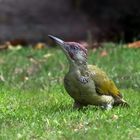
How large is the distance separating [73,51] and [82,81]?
395mm

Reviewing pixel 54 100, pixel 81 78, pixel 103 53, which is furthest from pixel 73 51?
pixel 103 53

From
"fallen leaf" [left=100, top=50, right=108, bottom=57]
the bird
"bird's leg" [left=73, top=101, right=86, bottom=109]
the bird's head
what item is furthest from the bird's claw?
"fallen leaf" [left=100, top=50, right=108, bottom=57]

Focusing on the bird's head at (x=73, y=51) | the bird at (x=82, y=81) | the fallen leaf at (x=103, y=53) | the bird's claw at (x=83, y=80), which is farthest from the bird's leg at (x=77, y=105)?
the fallen leaf at (x=103, y=53)

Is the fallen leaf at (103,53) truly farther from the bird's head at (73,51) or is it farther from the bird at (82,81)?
the bird's head at (73,51)

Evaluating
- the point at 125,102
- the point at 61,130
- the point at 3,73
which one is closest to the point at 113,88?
the point at 125,102

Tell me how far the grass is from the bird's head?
2.13ft

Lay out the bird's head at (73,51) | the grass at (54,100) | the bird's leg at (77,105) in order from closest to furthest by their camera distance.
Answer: the grass at (54,100) < the bird's head at (73,51) < the bird's leg at (77,105)

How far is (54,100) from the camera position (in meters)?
9.78

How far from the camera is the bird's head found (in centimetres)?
849

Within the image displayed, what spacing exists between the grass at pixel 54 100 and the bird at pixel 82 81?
0.15 m

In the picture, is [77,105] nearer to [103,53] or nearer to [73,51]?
[73,51]

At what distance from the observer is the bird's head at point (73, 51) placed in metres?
8.49

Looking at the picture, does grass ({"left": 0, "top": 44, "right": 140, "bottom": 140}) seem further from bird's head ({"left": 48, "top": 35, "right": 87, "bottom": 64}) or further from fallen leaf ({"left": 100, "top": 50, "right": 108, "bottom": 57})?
bird's head ({"left": 48, "top": 35, "right": 87, "bottom": 64})

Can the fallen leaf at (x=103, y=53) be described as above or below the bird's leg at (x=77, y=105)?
below
